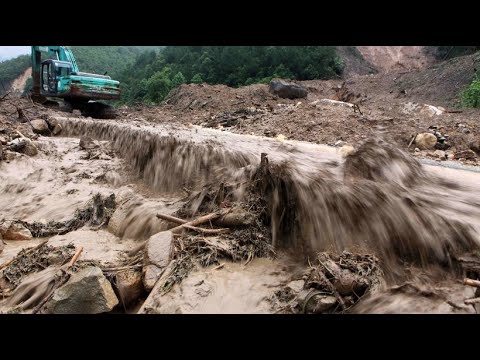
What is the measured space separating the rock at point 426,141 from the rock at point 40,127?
31.3 feet

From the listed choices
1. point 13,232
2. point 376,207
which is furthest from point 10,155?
point 376,207

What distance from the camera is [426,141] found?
842cm

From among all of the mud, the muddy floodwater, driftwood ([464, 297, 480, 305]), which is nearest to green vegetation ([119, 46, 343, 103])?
the mud

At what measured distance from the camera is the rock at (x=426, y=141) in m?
8.38

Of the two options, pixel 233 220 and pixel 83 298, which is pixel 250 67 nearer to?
pixel 233 220

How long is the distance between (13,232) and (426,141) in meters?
7.63

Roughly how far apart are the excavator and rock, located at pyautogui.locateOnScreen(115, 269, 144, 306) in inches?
496

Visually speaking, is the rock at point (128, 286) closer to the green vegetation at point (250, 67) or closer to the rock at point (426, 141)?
the rock at point (426, 141)

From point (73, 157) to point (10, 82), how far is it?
183ft

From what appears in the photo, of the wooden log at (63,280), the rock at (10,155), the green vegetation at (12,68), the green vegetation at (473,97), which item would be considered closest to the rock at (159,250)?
the wooden log at (63,280)

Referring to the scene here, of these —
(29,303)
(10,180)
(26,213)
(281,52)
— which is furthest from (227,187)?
(281,52)

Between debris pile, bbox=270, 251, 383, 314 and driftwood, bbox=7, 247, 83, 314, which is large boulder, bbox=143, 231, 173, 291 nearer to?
driftwood, bbox=7, 247, 83, 314

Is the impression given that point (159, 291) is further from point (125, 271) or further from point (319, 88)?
point (319, 88)

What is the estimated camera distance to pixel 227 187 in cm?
459
